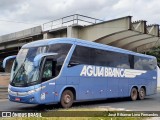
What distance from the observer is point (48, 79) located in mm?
15461

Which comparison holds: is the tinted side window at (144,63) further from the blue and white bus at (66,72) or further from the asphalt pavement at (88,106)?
the asphalt pavement at (88,106)

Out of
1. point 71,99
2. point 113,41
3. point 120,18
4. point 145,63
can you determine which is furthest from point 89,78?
point 113,41

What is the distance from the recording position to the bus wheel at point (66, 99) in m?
16.2

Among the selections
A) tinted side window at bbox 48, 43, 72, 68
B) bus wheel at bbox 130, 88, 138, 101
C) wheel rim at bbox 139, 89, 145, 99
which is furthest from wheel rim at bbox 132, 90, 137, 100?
tinted side window at bbox 48, 43, 72, 68

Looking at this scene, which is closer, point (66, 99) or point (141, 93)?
point (66, 99)

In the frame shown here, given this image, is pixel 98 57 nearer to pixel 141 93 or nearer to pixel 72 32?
pixel 141 93

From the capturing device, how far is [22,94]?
49.2 feet

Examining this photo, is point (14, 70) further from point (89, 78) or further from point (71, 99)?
point (89, 78)

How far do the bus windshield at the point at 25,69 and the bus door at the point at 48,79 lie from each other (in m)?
0.40

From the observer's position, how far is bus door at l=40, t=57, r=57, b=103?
49.9 feet

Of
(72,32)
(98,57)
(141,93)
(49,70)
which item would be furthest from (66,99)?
(72,32)

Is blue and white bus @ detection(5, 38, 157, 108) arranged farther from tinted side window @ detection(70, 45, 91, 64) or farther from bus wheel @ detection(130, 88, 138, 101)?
bus wheel @ detection(130, 88, 138, 101)

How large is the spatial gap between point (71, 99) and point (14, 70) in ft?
9.87

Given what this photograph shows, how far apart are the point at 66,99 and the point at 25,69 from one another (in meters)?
2.45
